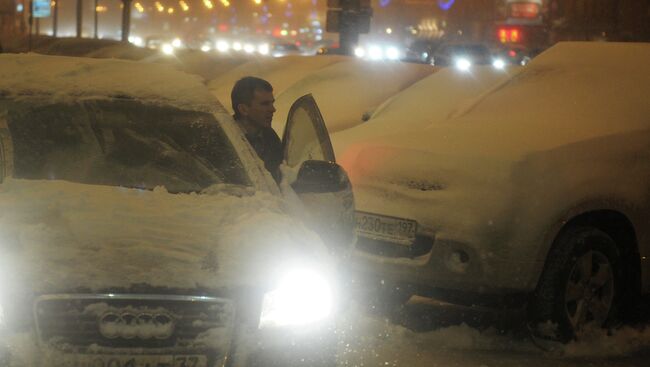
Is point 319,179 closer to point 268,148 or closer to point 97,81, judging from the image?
point 97,81

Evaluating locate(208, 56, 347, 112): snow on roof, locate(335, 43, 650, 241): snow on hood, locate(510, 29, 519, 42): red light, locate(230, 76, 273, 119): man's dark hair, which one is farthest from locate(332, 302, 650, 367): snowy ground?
locate(510, 29, 519, 42): red light

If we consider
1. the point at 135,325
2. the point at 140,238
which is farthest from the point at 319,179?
the point at 135,325

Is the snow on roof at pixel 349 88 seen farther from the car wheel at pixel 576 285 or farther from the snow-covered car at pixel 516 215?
the car wheel at pixel 576 285

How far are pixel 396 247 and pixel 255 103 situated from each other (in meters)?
1.13

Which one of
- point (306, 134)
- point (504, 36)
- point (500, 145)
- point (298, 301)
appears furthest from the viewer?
point (504, 36)

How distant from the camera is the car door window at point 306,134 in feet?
19.6

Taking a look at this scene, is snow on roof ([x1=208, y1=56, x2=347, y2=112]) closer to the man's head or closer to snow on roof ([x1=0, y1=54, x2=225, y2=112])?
the man's head

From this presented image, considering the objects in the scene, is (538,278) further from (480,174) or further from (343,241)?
(343,241)

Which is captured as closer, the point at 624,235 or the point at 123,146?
the point at 123,146

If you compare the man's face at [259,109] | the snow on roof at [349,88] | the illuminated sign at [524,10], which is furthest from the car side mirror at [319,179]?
the illuminated sign at [524,10]

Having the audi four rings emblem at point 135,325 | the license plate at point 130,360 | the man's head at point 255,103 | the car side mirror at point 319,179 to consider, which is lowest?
the license plate at point 130,360

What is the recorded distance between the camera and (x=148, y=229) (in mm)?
4125

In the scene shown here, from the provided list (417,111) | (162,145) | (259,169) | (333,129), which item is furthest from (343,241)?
(333,129)

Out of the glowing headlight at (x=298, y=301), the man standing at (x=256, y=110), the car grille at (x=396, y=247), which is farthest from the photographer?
the man standing at (x=256, y=110)
